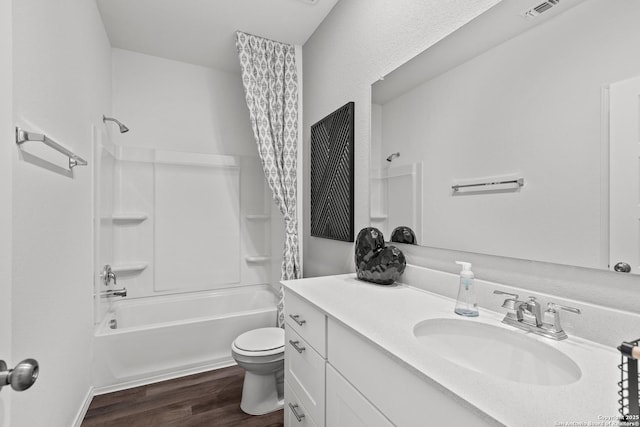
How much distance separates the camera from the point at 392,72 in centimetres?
153

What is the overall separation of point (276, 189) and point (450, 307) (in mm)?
1598

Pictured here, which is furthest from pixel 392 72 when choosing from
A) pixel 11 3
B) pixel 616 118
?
pixel 11 3

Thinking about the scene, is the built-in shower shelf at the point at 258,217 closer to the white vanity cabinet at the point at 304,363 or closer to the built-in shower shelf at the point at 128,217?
the built-in shower shelf at the point at 128,217

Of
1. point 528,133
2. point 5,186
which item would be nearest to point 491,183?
point 528,133

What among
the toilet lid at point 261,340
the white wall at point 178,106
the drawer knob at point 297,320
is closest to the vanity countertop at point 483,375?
the drawer knob at point 297,320

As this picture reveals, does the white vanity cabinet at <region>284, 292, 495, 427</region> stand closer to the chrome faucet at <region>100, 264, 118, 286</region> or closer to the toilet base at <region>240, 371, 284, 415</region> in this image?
the toilet base at <region>240, 371, 284, 415</region>

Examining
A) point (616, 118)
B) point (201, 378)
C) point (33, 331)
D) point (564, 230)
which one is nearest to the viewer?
point (616, 118)

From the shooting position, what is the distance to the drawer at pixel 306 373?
3.80 ft

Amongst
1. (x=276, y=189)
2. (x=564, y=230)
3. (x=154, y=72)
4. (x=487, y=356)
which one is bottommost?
(x=487, y=356)

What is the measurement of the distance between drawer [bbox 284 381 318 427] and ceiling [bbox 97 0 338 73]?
7.63 feet

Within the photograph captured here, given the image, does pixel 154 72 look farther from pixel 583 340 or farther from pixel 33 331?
pixel 583 340

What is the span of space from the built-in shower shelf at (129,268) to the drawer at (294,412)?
5.96 feet

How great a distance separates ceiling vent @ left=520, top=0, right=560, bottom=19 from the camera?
915 mm

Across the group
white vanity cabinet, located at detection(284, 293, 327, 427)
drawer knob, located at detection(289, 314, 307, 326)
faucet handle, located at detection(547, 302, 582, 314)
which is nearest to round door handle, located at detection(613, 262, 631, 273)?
faucet handle, located at detection(547, 302, 582, 314)
